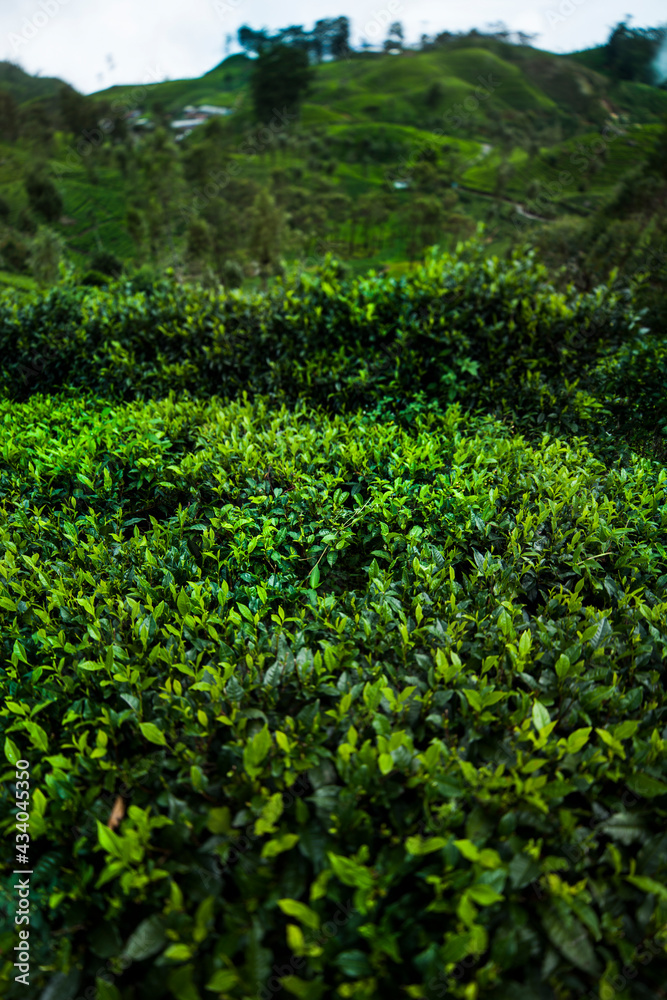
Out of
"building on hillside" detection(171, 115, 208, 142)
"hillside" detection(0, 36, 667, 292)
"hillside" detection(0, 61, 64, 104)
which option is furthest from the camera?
"hillside" detection(0, 61, 64, 104)

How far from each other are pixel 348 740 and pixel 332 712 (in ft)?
0.34

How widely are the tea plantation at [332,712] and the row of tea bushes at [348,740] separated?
0.4 inches

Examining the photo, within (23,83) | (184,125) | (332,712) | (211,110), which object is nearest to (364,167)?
(184,125)

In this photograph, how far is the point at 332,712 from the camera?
171cm

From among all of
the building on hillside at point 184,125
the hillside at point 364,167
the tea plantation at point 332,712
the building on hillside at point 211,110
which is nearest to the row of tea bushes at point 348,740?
the tea plantation at point 332,712

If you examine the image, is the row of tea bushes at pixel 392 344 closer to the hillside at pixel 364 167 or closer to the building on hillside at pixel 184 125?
the hillside at pixel 364 167

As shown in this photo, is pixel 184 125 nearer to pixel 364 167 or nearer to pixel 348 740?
pixel 364 167

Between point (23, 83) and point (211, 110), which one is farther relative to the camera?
point (23, 83)

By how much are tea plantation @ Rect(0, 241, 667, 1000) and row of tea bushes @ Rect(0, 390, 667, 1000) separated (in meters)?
0.01

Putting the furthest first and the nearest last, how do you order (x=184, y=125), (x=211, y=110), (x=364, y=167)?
(x=211, y=110) < (x=184, y=125) < (x=364, y=167)

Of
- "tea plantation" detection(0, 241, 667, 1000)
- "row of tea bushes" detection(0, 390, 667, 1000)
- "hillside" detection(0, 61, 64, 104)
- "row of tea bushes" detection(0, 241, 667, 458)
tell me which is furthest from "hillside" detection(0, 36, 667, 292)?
"row of tea bushes" detection(0, 390, 667, 1000)

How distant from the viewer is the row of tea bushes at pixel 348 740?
1303 millimetres

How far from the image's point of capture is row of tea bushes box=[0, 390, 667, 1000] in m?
1.30

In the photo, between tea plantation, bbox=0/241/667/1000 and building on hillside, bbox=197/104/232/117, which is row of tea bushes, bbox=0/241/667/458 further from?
building on hillside, bbox=197/104/232/117
